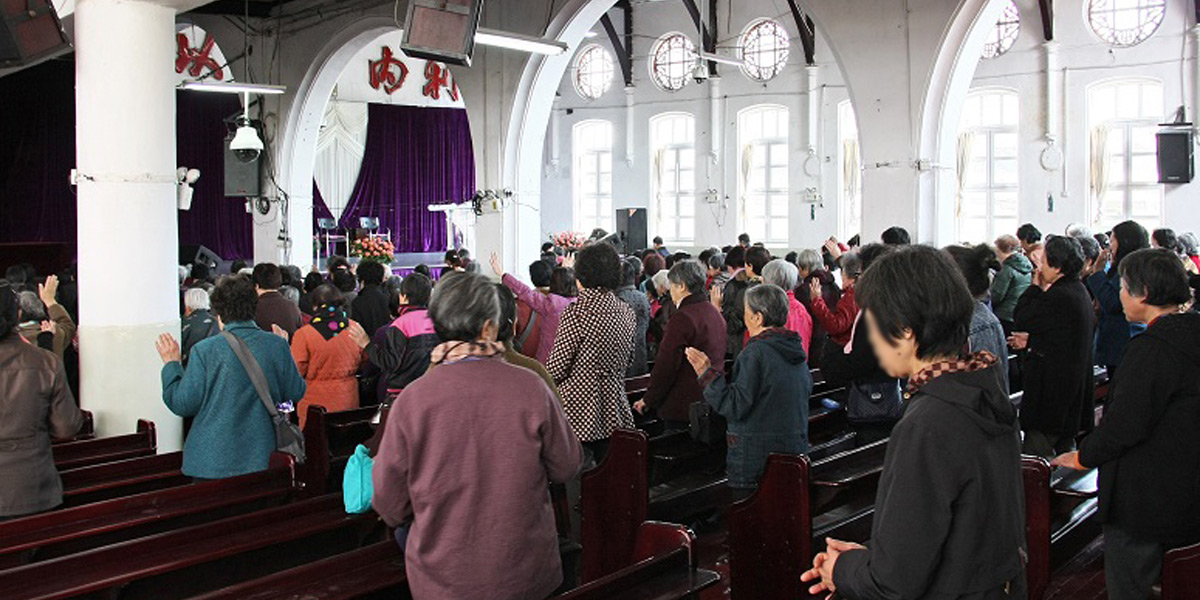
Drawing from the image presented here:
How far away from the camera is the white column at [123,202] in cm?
554

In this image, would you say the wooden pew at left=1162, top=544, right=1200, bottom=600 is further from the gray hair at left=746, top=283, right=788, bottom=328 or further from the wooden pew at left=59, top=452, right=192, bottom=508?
the wooden pew at left=59, top=452, right=192, bottom=508

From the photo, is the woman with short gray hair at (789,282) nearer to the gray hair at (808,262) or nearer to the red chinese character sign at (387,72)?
the gray hair at (808,262)

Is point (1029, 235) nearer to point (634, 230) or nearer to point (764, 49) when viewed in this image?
point (634, 230)

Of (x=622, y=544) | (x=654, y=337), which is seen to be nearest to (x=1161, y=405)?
(x=622, y=544)

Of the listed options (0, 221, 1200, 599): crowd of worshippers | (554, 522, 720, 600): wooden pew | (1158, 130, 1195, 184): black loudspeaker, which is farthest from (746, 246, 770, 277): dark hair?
(1158, 130, 1195, 184): black loudspeaker

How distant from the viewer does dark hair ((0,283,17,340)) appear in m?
3.86

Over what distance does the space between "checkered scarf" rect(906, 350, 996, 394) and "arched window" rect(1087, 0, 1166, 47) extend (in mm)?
14879

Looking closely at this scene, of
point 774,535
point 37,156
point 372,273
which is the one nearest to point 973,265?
point 774,535

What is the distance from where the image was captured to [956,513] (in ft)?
6.16

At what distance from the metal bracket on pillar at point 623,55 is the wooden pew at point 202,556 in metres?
16.1

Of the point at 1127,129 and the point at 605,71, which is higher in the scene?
the point at 605,71

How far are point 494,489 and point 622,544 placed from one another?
2.01 meters

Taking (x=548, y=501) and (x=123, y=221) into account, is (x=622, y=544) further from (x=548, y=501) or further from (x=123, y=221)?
(x=123, y=221)

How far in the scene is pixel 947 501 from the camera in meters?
1.84
